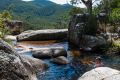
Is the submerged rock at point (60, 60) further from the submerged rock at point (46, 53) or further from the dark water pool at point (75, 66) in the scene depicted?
the submerged rock at point (46, 53)

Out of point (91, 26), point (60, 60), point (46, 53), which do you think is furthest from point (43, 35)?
point (60, 60)

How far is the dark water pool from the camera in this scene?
2227cm

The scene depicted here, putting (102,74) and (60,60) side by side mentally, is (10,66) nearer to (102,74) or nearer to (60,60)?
(102,74)

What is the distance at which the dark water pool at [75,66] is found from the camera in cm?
2227

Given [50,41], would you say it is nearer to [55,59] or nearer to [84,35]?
[84,35]

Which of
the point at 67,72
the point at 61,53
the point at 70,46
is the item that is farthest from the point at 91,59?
the point at 70,46

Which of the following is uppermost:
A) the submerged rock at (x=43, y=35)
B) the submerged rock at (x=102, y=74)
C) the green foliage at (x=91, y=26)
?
the green foliage at (x=91, y=26)

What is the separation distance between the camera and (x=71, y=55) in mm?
31125

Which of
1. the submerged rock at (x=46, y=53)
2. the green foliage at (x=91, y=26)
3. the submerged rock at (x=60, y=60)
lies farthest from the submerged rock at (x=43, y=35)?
the submerged rock at (x=60, y=60)

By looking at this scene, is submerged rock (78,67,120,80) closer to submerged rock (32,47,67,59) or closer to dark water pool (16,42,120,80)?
dark water pool (16,42,120,80)

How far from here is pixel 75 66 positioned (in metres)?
26.2

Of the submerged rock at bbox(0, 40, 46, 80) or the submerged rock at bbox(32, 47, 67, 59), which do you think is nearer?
the submerged rock at bbox(0, 40, 46, 80)

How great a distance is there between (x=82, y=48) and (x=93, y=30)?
3.64m

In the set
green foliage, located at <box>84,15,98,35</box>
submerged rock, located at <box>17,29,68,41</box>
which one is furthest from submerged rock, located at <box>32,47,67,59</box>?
submerged rock, located at <box>17,29,68,41</box>
